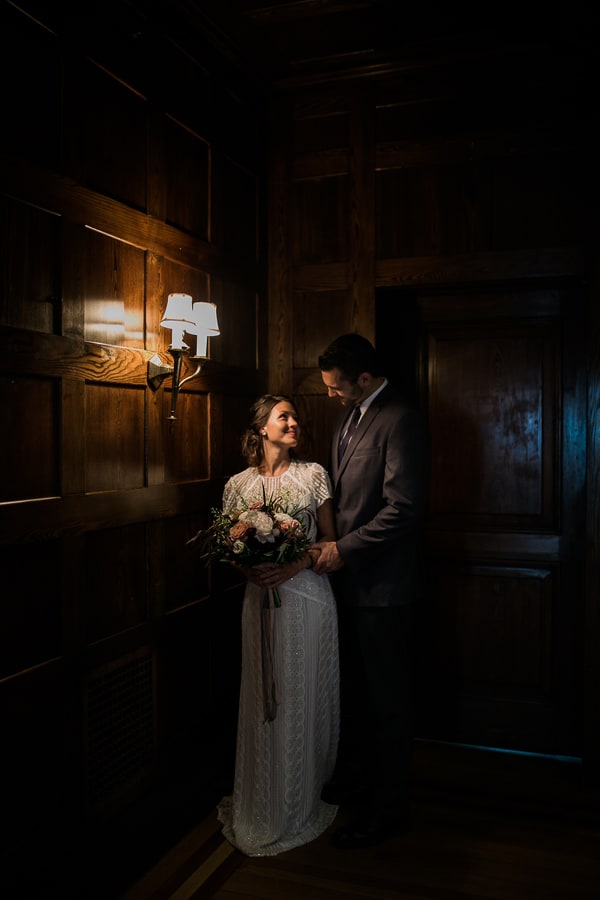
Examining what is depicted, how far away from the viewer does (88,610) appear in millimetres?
2574

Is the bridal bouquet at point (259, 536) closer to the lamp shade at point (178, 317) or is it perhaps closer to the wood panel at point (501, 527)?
the lamp shade at point (178, 317)

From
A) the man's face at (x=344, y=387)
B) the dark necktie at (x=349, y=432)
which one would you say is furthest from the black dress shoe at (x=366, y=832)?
the man's face at (x=344, y=387)

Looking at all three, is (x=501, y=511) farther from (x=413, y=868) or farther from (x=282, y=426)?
(x=413, y=868)

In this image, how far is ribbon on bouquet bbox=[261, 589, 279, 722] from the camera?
8.96ft

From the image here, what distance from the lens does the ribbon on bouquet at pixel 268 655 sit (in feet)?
8.96

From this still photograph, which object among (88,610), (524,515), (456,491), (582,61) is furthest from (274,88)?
(88,610)

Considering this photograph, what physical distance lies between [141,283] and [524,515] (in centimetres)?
217

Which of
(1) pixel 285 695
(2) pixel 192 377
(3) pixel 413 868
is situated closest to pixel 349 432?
(2) pixel 192 377

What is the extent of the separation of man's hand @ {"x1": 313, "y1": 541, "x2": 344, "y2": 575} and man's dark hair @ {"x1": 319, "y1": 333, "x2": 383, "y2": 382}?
0.73m

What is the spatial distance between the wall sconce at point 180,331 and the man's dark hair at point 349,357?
50 cm

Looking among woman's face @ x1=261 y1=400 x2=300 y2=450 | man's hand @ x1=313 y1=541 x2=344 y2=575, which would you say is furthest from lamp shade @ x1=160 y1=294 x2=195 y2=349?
man's hand @ x1=313 y1=541 x2=344 y2=575

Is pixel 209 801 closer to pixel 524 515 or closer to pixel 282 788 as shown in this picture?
pixel 282 788

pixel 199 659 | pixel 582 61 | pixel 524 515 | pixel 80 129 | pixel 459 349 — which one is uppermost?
pixel 582 61

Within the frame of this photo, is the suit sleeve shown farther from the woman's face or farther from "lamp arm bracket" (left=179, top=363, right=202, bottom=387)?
"lamp arm bracket" (left=179, top=363, right=202, bottom=387)
